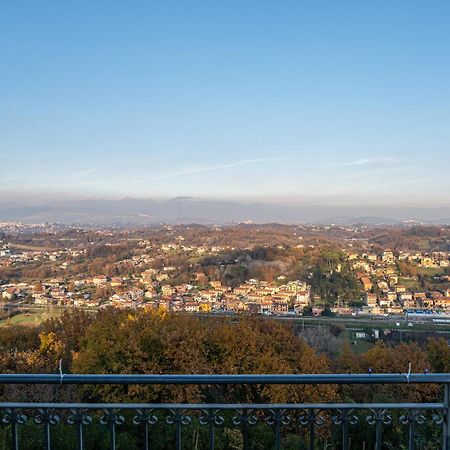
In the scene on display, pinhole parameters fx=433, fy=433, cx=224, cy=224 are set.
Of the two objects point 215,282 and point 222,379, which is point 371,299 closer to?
point 215,282

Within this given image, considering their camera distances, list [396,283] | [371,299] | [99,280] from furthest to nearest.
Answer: [396,283] < [99,280] < [371,299]

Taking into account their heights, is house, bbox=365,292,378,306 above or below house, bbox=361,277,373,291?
below

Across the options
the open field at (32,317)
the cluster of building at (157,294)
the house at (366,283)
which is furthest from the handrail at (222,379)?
the house at (366,283)

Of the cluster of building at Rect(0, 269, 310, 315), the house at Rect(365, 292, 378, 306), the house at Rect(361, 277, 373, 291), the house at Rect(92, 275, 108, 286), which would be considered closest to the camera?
the cluster of building at Rect(0, 269, 310, 315)

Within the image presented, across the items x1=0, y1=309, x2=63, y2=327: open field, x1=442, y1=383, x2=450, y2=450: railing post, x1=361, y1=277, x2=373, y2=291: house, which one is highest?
x1=442, y1=383, x2=450, y2=450: railing post

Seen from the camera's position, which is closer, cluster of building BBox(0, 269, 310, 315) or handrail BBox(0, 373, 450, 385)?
handrail BBox(0, 373, 450, 385)

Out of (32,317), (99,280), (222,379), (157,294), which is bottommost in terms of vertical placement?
(32,317)

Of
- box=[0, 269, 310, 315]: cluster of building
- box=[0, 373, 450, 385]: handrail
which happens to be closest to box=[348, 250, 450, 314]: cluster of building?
box=[0, 269, 310, 315]: cluster of building

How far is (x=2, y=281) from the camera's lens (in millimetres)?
32750

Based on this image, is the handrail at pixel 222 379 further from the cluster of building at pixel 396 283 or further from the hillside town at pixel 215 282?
the cluster of building at pixel 396 283

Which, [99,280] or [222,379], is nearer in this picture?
[222,379]

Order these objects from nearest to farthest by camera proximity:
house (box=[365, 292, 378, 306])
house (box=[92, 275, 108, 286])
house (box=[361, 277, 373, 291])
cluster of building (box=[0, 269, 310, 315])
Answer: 1. cluster of building (box=[0, 269, 310, 315])
2. house (box=[365, 292, 378, 306])
3. house (box=[92, 275, 108, 286])
4. house (box=[361, 277, 373, 291])

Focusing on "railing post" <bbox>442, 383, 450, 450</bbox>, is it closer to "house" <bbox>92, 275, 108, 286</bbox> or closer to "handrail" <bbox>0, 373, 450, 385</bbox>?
"handrail" <bbox>0, 373, 450, 385</bbox>

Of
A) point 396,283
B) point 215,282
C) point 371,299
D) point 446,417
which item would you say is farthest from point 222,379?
point 396,283
